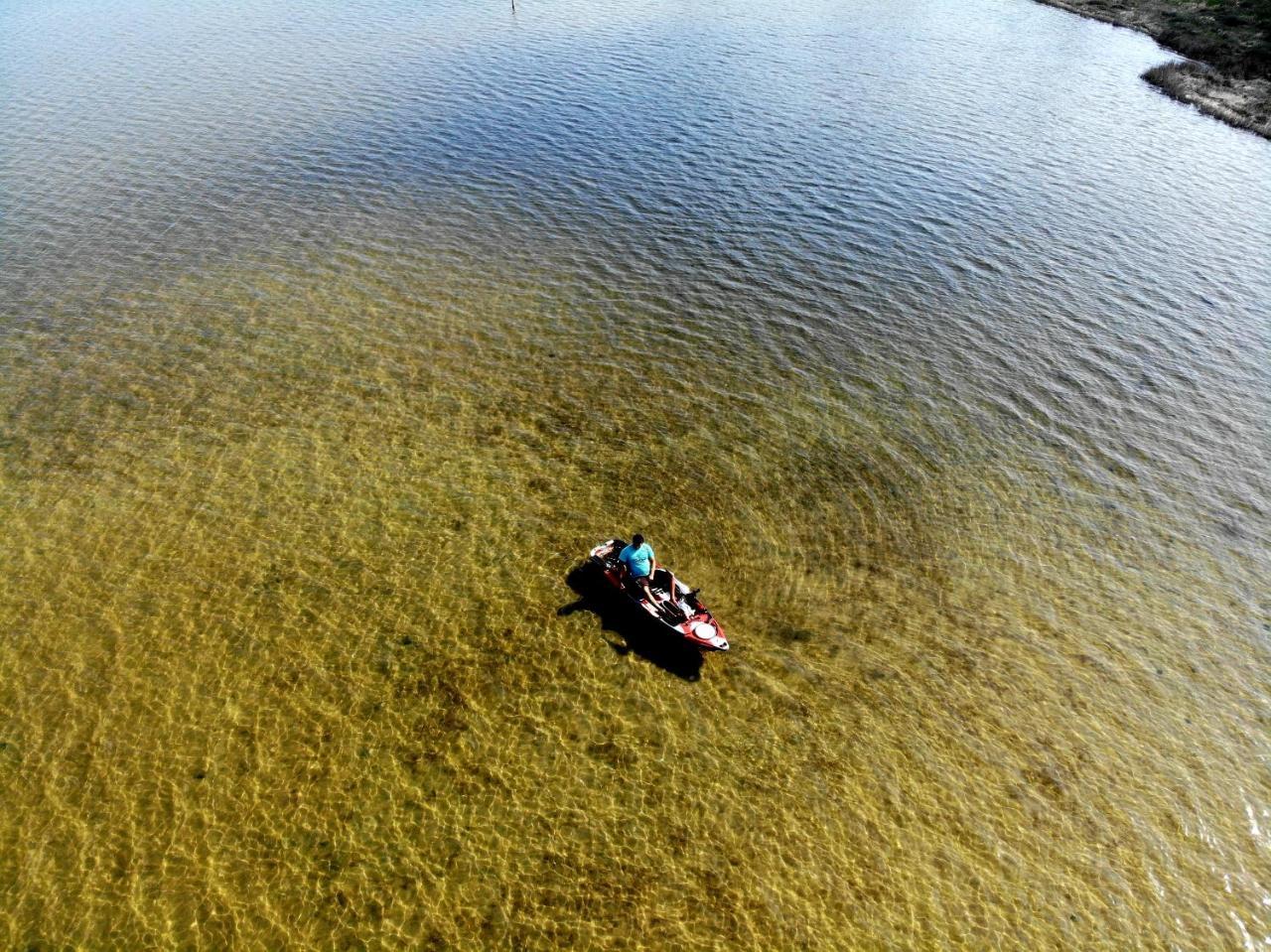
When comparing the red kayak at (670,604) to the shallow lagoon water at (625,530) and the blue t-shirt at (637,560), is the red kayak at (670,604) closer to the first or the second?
the blue t-shirt at (637,560)

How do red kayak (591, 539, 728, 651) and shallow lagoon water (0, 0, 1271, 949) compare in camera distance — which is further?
red kayak (591, 539, 728, 651)

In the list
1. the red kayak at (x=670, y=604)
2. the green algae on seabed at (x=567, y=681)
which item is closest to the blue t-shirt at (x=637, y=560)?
the red kayak at (x=670, y=604)

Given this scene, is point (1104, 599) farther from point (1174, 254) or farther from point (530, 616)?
point (1174, 254)

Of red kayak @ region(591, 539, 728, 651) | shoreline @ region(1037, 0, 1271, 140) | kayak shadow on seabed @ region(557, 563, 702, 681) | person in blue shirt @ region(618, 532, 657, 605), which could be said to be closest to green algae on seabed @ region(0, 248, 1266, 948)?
kayak shadow on seabed @ region(557, 563, 702, 681)

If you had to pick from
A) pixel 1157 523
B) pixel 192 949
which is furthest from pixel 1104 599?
pixel 192 949

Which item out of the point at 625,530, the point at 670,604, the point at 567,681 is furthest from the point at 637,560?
the point at 567,681

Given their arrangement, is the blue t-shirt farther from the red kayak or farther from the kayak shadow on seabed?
the kayak shadow on seabed
